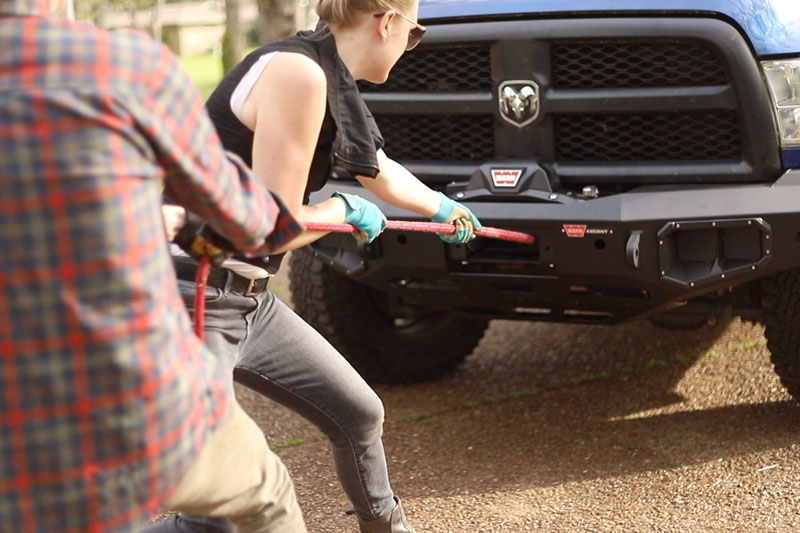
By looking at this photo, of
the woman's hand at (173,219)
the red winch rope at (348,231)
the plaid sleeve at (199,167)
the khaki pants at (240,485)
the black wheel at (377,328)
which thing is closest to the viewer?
the plaid sleeve at (199,167)

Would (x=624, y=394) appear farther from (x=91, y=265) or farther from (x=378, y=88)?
(x=91, y=265)

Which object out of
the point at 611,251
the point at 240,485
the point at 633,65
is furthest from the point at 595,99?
the point at 240,485

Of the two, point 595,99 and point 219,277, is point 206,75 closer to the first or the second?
point 595,99

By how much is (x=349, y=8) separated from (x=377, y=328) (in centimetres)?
237

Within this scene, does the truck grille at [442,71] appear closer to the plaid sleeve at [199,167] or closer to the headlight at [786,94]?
the headlight at [786,94]

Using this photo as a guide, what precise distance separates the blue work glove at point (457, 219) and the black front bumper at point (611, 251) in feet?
1.07

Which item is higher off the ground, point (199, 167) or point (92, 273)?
point (199, 167)

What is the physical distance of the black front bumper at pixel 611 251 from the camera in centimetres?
387

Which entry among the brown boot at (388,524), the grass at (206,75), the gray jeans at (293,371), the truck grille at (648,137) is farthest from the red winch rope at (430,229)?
the grass at (206,75)

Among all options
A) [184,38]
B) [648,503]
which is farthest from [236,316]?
[184,38]

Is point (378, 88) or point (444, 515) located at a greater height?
point (378, 88)

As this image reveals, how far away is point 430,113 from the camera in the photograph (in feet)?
14.6

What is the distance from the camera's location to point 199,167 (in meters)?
2.01

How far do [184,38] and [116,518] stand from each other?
53.6 m
